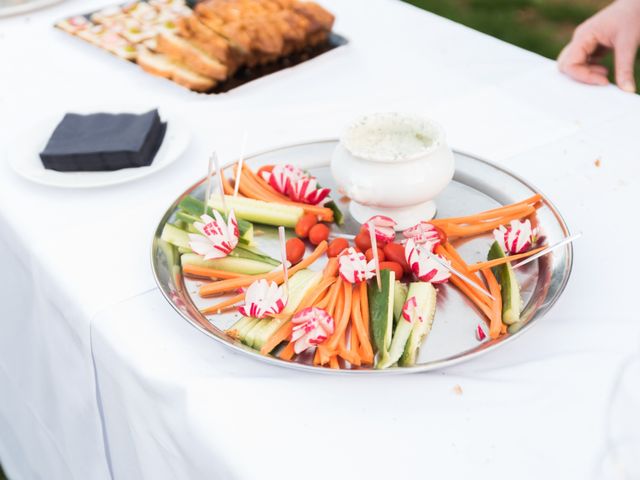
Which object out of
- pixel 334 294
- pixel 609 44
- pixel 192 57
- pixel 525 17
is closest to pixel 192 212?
pixel 334 294

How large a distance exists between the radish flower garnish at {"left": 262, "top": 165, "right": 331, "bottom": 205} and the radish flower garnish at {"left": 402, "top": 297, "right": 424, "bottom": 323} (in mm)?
309

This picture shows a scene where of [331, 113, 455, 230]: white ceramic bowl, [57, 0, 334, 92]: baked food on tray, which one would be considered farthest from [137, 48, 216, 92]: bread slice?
[331, 113, 455, 230]: white ceramic bowl

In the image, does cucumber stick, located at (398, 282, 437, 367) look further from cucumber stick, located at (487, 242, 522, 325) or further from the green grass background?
the green grass background

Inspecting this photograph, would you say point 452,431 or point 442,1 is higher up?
point 452,431

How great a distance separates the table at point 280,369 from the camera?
30.4 inches

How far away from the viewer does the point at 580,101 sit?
1.46m

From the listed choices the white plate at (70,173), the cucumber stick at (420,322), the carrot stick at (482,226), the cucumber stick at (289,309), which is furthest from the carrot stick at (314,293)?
the white plate at (70,173)

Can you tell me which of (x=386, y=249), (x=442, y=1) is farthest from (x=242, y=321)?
(x=442, y=1)

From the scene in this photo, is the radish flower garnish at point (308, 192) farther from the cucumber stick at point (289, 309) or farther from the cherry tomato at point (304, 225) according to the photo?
the cucumber stick at point (289, 309)

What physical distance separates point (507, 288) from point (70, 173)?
78 cm

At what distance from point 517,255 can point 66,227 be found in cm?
70

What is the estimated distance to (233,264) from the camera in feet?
3.22

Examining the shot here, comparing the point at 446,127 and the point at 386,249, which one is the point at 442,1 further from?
the point at 386,249

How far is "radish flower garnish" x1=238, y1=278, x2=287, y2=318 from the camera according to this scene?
2.82 ft
